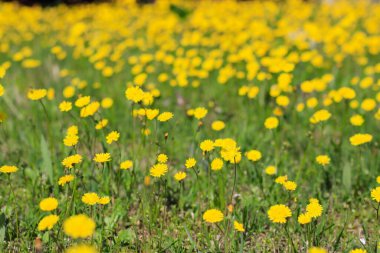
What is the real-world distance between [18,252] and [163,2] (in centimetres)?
815

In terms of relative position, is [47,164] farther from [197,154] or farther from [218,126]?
[218,126]

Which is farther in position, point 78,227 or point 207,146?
point 207,146

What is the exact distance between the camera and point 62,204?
2.50 metres

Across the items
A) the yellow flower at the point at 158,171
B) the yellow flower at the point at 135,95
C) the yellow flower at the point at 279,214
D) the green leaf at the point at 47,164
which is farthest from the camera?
the green leaf at the point at 47,164

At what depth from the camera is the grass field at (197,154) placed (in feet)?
7.14

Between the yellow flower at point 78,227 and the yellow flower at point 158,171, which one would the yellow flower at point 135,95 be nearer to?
the yellow flower at point 158,171

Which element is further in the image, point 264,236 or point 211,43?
point 211,43

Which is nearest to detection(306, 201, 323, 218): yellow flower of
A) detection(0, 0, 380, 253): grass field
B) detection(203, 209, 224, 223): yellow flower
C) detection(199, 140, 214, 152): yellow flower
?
detection(0, 0, 380, 253): grass field

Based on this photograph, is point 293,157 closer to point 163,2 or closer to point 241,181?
point 241,181

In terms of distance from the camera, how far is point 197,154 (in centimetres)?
285

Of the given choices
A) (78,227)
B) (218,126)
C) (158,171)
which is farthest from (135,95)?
(78,227)

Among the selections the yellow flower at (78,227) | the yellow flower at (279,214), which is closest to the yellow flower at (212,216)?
the yellow flower at (279,214)

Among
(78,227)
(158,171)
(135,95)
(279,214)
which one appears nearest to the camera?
(78,227)

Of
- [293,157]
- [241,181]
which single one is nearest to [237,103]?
[293,157]
